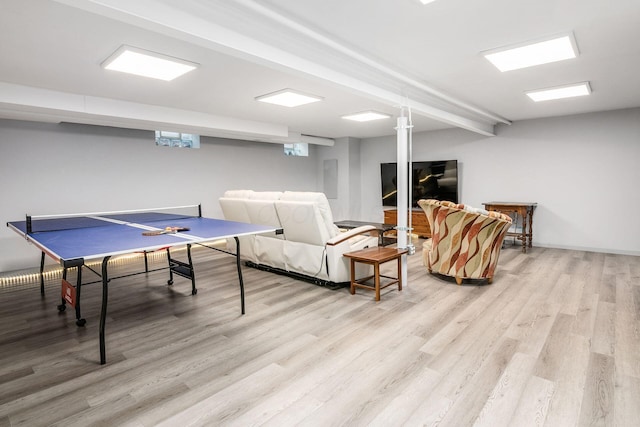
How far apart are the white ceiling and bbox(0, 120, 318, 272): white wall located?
60cm

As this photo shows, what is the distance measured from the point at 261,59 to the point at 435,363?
7.90 ft

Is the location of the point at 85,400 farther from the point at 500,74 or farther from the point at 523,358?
the point at 500,74

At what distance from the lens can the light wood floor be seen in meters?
1.83

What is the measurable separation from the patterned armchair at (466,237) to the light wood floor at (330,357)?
0.24m

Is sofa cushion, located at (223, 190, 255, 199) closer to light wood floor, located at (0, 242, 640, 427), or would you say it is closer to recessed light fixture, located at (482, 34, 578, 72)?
light wood floor, located at (0, 242, 640, 427)

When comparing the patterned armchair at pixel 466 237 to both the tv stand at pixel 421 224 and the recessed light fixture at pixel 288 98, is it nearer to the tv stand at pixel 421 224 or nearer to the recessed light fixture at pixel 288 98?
the recessed light fixture at pixel 288 98

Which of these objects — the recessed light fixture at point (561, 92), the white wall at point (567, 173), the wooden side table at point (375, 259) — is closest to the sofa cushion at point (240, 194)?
the wooden side table at point (375, 259)

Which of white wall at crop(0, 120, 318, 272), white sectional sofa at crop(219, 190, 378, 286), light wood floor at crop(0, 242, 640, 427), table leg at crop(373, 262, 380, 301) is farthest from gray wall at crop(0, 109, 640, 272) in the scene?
table leg at crop(373, 262, 380, 301)

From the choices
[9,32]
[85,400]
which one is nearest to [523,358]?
[85,400]

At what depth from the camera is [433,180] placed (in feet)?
24.5

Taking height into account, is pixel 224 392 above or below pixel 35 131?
below

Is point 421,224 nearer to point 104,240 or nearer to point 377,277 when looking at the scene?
point 377,277

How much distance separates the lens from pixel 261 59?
7.99ft

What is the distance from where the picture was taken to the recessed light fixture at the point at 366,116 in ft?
18.2
